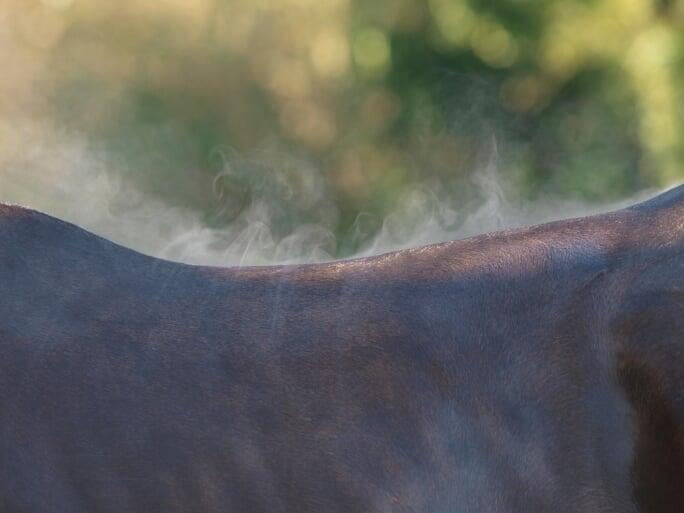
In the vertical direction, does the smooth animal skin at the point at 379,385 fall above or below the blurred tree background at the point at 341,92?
below

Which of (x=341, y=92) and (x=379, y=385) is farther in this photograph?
(x=341, y=92)

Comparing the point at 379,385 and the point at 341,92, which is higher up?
the point at 341,92

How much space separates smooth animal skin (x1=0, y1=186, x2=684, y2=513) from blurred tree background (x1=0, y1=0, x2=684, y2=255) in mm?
2807

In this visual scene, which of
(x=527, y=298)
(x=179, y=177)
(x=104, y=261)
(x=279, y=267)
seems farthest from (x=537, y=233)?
(x=179, y=177)

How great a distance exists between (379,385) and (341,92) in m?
3.37

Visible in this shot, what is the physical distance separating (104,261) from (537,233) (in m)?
0.67

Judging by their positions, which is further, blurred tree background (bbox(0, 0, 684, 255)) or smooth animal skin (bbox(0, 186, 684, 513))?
blurred tree background (bbox(0, 0, 684, 255))

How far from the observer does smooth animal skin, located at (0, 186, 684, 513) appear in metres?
1.56

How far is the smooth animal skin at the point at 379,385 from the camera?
1.56m

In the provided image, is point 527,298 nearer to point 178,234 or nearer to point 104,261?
point 104,261

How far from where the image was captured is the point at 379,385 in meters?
1.63

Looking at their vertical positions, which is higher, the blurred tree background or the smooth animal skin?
the blurred tree background

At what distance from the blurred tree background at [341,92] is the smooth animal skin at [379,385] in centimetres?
281

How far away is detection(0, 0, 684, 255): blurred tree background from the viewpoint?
15.2 feet
